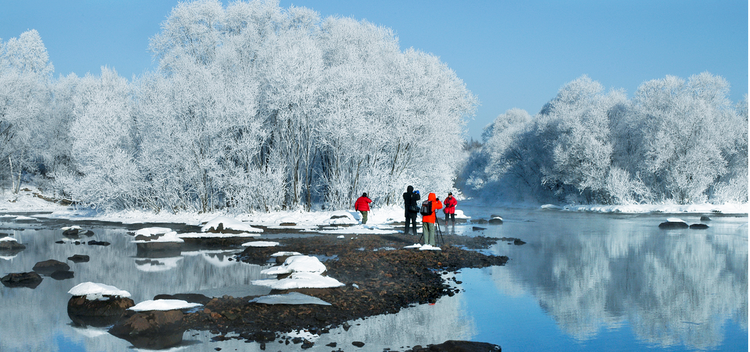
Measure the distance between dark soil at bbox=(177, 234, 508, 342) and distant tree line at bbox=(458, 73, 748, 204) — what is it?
33.9m

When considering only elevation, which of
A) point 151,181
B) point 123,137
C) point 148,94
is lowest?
point 151,181

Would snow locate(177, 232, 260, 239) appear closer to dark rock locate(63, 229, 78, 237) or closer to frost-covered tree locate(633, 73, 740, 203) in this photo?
dark rock locate(63, 229, 78, 237)

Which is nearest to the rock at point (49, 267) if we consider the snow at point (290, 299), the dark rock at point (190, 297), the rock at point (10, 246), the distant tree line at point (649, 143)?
the dark rock at point (190, 297)

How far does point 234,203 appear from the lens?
3356cm

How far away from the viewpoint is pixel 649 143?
47.0 metres

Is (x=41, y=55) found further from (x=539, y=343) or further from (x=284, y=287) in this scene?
(x=539, y=343)

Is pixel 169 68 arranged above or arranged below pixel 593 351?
above

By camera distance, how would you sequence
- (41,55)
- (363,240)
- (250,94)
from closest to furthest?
(363,240), (250,94), (41,55)

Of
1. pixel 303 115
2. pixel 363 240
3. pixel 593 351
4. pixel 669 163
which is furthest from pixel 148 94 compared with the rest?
pixel 669 163

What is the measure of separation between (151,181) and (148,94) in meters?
5.85

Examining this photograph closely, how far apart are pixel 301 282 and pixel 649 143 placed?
44.4 meters

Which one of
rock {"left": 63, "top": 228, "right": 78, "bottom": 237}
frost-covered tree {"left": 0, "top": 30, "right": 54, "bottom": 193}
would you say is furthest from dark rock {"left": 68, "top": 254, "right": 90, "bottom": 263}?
frost-covered tree {"left": 0, "top": 30, "right": 54, "bottom": 193}

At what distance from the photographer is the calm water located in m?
7.59

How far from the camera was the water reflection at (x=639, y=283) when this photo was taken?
27.6ft
